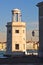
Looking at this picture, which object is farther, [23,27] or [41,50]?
[23,27]

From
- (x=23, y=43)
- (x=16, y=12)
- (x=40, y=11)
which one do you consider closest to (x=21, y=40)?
(x=23, y=43)

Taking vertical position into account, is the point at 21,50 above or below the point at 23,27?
below

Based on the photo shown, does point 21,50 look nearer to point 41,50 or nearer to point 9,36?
point 9,36

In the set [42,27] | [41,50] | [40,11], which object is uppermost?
[40,11]

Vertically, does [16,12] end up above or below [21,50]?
above

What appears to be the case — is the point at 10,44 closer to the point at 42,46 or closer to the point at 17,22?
the point at 17,22

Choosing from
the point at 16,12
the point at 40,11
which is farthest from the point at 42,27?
the point at 16,12

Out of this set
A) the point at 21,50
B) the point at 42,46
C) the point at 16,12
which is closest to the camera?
the point at 42,46

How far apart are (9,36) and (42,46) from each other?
12428mm

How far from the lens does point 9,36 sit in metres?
33.5

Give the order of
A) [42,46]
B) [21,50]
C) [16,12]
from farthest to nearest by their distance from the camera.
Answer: [21,50], [16,12], [42,46]

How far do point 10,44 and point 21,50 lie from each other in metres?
1.70

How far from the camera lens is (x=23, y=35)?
109 ft

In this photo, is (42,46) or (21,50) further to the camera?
(21,50)
